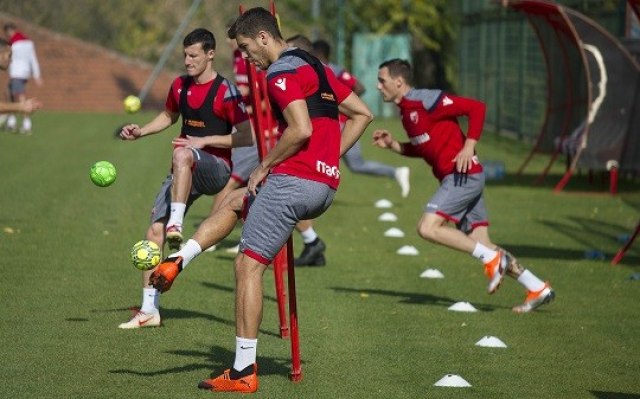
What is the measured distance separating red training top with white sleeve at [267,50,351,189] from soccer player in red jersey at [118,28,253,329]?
2121 millimetres

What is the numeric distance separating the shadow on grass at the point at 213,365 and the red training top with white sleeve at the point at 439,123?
2.78m

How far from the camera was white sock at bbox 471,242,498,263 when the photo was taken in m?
10.7

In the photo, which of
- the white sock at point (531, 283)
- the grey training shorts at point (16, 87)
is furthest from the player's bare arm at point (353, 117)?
the grey training shorts at point (16, 87)

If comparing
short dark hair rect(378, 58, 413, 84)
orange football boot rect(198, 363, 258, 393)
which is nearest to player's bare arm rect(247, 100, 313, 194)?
orange football boot rect(198, 363, 258, 393)

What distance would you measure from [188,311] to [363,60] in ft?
99.6

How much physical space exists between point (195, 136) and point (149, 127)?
388 millimetres

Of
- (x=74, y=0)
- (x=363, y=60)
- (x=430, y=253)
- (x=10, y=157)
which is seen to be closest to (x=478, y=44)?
(x=363, y=60)

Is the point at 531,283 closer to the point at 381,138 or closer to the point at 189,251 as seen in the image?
the point at 381,138

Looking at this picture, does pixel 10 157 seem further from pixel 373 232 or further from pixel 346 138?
pixel 346 138

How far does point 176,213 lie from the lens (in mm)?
9688

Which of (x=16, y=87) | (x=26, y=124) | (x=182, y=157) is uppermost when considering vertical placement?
(x=182, y=157)

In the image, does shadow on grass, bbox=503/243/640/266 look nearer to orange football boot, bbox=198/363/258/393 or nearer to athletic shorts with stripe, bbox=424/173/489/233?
athletic shorts with stripe, bbox=424/173/489/233

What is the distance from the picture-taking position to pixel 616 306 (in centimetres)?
1117

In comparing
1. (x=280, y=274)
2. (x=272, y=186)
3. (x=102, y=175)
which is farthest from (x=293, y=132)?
(x=102, y=175)
